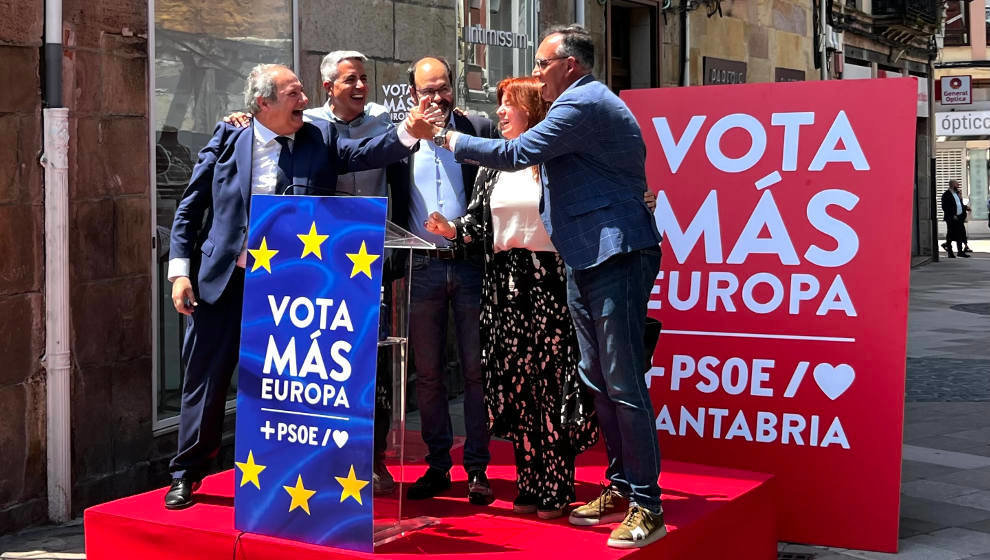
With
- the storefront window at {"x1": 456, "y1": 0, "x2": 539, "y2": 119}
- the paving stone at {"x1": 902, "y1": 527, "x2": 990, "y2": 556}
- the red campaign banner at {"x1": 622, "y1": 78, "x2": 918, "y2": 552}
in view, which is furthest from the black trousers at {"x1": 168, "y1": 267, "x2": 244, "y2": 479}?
the storefront window at {"x1": 456, "y1": 0, "x2": 539, "y2": 119}

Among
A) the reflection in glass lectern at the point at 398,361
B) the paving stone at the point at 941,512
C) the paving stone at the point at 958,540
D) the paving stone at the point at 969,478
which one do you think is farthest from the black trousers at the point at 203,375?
the paving stone at the point at 969,478

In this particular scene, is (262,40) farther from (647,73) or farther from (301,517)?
(647,73)

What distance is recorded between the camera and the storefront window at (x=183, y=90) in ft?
21.2

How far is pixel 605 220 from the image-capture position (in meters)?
4.19

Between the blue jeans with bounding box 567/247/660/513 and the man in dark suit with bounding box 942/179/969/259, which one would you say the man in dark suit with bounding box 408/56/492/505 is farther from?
the man in dark suit with bounding box 942/179/969/259

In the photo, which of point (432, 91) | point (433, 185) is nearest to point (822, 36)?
point (433, 185)

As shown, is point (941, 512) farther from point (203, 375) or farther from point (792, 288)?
point (203, 375)

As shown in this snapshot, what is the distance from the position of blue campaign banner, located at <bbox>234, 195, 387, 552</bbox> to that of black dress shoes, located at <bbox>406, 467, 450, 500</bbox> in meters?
0.83

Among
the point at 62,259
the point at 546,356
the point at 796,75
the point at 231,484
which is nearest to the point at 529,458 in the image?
the point at 546,356

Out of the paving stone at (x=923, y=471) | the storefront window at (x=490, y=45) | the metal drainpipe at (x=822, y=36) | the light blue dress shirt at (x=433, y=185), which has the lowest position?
the paving stone at (x=923, y=471)

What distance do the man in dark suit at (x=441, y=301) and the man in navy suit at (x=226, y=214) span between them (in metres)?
0.37

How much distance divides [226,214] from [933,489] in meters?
3.71

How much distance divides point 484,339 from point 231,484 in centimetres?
118

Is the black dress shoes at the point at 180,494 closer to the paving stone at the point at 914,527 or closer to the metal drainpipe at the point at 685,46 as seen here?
the paving stone at the point at 914,527
